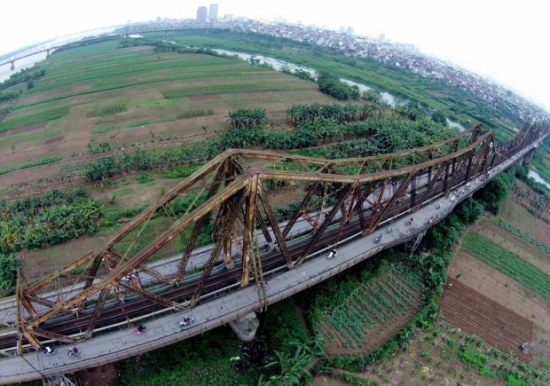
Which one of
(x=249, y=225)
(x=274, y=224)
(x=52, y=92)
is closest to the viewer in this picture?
(x=249, y=225)

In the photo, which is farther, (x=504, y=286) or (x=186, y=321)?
(x=504, y=286)

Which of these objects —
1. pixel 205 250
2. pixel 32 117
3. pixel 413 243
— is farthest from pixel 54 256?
pixel 32 117

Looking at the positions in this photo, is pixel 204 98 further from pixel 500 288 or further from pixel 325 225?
pixel 500 288

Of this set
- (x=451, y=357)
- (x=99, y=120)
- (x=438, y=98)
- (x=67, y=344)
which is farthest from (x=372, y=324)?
(x=438, y=98)

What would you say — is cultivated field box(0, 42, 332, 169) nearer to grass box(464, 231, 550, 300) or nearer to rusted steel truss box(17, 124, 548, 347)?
rusted steel truss box(17, 124, 548, 347)

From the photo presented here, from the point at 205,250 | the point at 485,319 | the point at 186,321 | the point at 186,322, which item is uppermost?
the point at 205,250

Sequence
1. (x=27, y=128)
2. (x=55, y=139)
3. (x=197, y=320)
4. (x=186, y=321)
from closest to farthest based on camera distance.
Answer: (x=186, y=321) → (x=197, y=320) → (x=55, y=139) → (x=27, y=128)

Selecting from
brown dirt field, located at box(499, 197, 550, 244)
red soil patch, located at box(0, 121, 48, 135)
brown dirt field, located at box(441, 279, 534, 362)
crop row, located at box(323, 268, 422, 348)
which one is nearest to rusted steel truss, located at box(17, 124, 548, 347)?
crop row, located at box(323, 268, 422, 348)
